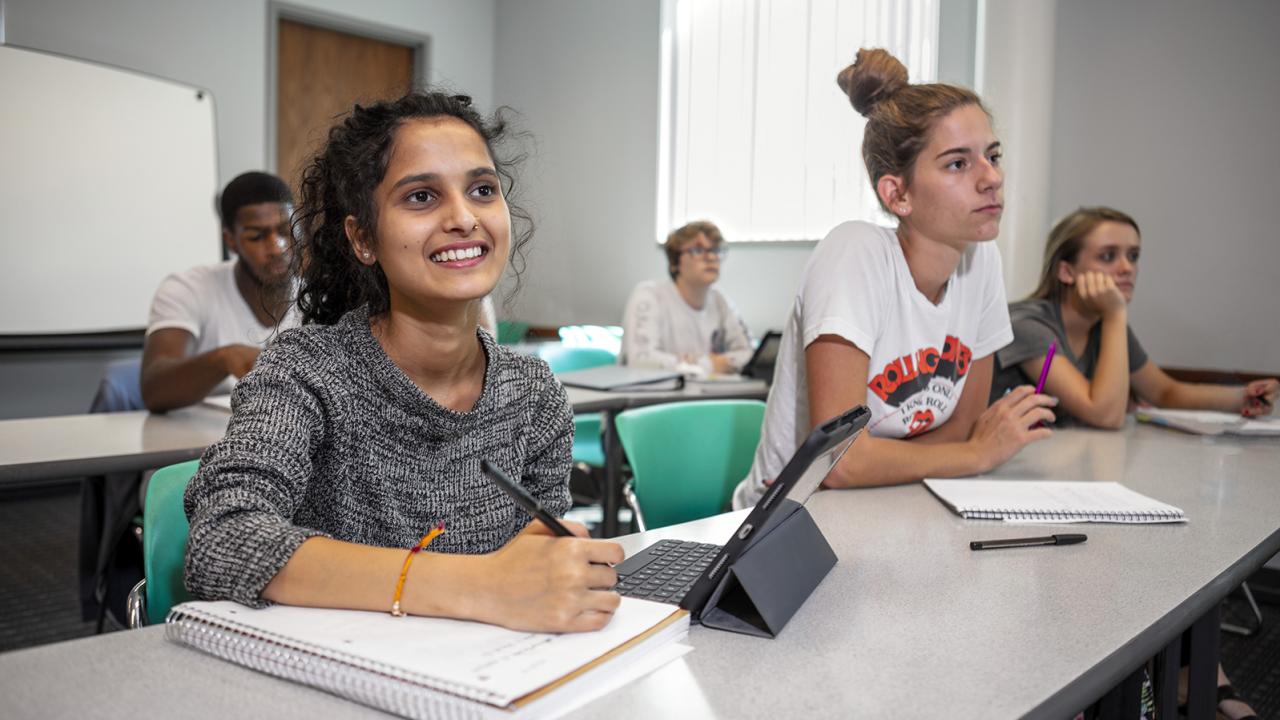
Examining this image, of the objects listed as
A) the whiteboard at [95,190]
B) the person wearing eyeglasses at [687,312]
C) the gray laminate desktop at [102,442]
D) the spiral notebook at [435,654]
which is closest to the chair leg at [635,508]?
the gray laminate desktop at [102,442]

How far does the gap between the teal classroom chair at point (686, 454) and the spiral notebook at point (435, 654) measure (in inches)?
43.3

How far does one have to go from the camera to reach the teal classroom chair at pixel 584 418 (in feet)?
11.7

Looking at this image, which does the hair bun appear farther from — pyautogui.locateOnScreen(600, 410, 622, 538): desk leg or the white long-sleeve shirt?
the white long-sleeve shirt

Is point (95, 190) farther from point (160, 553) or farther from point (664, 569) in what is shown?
point (664, 569)

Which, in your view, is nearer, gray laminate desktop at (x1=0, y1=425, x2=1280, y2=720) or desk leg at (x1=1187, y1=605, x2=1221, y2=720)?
gray laminate desktop at (x1=0, y1=425, x2=1280, y2=720)

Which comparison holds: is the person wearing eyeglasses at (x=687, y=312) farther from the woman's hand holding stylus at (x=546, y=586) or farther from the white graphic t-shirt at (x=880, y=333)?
the woman's hand holding stylus at (x=546, y=586)

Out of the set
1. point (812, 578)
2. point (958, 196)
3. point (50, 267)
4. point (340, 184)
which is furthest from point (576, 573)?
point (50, 267)

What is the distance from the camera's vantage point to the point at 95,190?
4.37m

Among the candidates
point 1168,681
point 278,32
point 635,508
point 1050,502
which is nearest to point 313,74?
point 278,32

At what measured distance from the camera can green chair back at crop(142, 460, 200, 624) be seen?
4.19ft

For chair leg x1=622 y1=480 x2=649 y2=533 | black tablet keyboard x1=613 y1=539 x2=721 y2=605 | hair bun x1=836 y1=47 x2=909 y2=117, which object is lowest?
chair leg x1=622 y1=480 x2=649 y2=533

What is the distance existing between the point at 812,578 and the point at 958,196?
881 millimetres

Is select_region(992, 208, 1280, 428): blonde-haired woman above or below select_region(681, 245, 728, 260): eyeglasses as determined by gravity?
below

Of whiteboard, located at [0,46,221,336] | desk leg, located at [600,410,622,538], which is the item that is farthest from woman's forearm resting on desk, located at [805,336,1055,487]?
whiteboard, located at [0,46,221,336]
